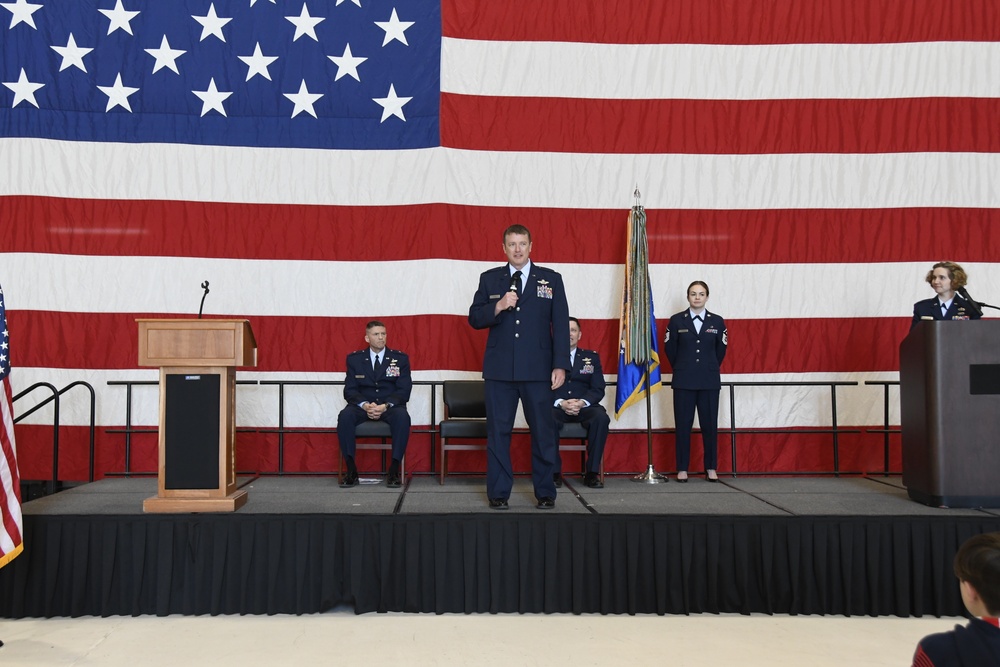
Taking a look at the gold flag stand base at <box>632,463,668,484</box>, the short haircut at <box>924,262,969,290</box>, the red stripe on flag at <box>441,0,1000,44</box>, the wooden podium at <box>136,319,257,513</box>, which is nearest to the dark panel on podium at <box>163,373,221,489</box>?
the wooden podium at <box>136,319,257,513</box>

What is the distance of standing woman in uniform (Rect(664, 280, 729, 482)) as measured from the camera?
5.19 meters

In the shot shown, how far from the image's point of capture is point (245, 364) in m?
3.87

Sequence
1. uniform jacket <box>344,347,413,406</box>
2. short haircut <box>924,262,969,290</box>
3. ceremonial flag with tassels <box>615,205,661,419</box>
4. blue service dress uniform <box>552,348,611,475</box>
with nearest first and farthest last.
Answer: short haircut <box>924,262,969,290</box> → blue service dress uniform <box>552,348,611,475</box> → uniform jacket <box>344,347,413,406</box> → ceremonial flag with tassels <box>615,205,661,419</box>

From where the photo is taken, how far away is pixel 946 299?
4844 millimetres

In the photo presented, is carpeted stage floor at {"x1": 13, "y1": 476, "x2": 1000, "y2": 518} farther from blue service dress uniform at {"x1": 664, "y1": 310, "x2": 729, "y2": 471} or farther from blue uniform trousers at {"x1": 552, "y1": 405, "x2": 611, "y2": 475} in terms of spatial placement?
blue service dress uniform at {"x1": 664, "y1": 310, "x2": 729, "y2": 471}

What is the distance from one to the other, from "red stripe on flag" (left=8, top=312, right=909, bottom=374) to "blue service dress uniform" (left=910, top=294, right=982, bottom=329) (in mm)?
831

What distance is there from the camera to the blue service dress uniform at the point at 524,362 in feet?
12.9

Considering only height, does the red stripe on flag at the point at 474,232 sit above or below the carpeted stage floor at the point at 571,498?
above

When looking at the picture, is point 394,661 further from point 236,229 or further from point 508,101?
point 508,101

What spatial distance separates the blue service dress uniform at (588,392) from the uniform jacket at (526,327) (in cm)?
115

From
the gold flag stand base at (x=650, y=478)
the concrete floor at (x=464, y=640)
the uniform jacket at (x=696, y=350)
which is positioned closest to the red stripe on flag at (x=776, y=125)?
the uniform jacket at (x=696, y=350)

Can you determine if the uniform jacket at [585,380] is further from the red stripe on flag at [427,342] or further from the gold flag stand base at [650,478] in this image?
the gold flag stand base at [650,478]

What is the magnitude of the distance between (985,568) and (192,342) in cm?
340

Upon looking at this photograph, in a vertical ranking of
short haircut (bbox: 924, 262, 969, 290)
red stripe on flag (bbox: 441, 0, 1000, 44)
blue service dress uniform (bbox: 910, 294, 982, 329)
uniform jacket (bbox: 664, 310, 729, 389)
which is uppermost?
red stripe on flag (bbox: 441, 0, 1000, 44)
